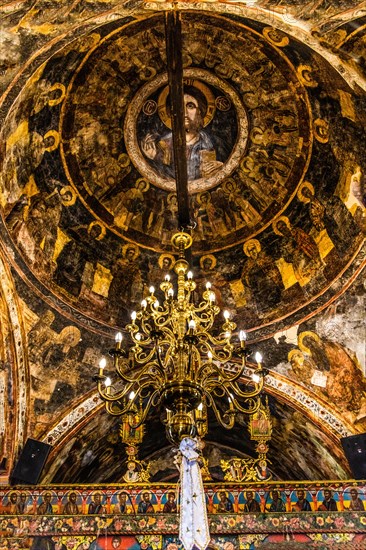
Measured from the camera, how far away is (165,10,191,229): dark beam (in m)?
8.34

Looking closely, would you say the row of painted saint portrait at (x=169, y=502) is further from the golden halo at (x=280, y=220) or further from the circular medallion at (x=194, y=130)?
the circular medallion at (x=194, y=130)

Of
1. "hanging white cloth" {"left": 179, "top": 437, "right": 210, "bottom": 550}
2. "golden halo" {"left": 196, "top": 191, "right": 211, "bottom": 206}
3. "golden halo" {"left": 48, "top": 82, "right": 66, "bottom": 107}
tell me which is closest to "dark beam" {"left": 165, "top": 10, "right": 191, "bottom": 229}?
"golden halo" {"left": 48, "top": 82, "right": 66, "bottom": 107}

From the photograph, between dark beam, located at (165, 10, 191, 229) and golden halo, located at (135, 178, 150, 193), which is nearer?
dark beam, located at (165, 10, 191, 229)

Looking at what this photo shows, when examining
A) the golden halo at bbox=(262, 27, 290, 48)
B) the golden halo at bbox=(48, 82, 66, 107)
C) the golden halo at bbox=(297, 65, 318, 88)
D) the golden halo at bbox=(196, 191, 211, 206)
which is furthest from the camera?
the golden halo at bbox=(196, 191, 211, 206)

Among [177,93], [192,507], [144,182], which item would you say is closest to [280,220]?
[144,182]

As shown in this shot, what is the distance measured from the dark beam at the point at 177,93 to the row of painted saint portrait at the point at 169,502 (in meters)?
4.26

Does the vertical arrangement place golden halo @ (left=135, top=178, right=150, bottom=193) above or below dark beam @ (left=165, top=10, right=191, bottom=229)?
above

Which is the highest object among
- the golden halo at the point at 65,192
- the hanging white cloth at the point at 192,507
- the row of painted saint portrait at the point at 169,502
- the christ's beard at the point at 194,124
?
the christ's beard at the point at 194,124

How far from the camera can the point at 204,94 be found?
1109 centimetres

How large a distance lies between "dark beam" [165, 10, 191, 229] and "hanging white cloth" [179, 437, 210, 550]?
3.99 m

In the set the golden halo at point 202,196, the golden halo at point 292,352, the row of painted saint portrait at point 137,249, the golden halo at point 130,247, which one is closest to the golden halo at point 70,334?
the row of painted saint portrait at point 137,249

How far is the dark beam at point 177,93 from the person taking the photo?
834cm

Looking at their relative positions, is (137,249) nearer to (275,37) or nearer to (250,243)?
(250,243)

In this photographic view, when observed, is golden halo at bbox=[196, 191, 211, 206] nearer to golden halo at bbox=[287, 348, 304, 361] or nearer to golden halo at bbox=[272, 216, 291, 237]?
golden halo at bbox=[272, 216, 291, 237]
